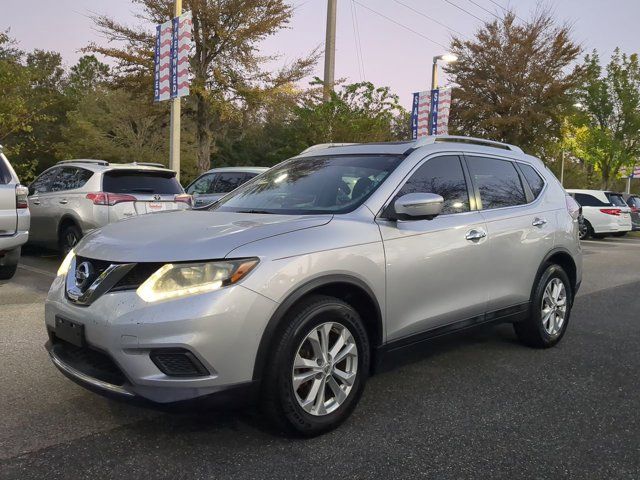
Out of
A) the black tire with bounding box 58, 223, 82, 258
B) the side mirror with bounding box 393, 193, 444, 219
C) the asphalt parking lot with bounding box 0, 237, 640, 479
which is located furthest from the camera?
the black tire with bounding box 58, 223, 82, 258

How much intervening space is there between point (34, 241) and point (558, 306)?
26.9 feet

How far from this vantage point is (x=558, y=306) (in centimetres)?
516

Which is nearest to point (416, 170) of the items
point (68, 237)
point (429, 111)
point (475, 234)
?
point (475, 234)

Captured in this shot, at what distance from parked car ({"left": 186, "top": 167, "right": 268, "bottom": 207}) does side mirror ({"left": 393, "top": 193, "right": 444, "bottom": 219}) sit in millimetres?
7277

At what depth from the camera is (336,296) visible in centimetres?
333

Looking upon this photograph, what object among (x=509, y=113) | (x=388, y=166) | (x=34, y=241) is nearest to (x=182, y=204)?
(x=34, y=241)

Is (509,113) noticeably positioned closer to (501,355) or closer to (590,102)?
(590,102)

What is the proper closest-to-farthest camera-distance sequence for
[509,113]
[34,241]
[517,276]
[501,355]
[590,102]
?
[517,276]
[501,355]
[34,241]
[509,113]
[590,102]

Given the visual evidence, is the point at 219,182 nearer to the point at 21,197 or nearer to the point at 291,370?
the point at 21,197

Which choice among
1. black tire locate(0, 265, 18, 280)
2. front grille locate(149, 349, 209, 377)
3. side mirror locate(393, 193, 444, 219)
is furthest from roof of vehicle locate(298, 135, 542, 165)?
black tire locate(0, 265, 18, 280)

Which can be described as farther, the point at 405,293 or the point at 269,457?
the point at 405,293

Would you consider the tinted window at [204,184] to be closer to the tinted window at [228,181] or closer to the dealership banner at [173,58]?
the tinted window at [228,181]

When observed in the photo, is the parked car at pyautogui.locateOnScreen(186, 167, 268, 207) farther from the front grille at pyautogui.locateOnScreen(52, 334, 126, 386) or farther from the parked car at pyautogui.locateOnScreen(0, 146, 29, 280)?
the front grille at pyautogui.locateOnScreen(52, 334, 126, 386)

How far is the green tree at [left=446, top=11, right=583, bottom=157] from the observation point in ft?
83.4
